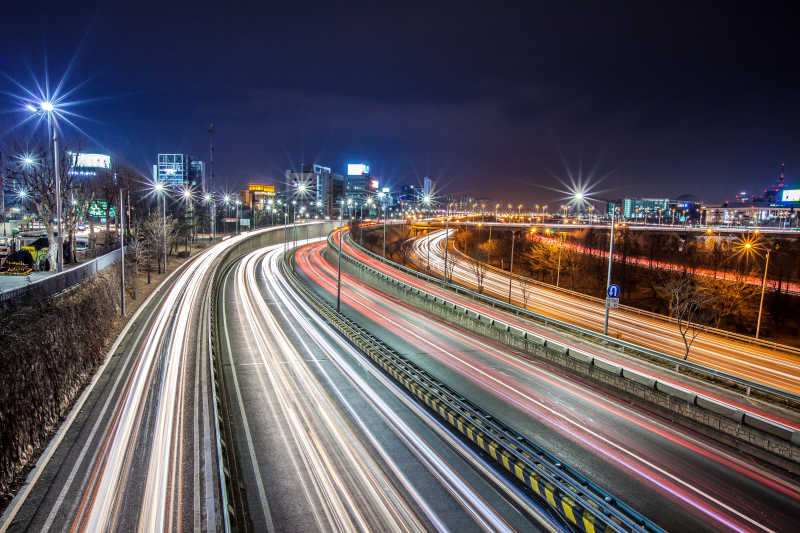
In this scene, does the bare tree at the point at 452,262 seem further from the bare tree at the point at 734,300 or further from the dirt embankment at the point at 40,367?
the dirt embankment at the point at 40,367

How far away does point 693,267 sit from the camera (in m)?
53.8

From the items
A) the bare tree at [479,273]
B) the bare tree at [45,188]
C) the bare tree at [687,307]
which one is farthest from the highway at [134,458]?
the bare tree at [479,273]

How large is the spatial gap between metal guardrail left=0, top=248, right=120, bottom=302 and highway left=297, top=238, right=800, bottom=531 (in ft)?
56.2

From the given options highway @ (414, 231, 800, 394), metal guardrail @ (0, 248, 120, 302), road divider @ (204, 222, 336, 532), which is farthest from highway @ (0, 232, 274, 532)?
highway @ (414, 231, 800, 394)

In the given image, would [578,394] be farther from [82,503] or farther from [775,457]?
[82,503]

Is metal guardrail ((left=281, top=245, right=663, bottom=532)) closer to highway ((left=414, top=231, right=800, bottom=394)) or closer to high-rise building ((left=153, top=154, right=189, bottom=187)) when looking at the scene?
highway ((left=414, top=231, right=800, bottom=394))

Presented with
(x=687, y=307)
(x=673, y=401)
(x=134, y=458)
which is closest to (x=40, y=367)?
(x=134, y=458)

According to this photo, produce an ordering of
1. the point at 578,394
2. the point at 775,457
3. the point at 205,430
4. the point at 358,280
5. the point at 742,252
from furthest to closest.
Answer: the point at 742,252 < the point at 358,280 < the point at 578,394 < the point at 205,430 < the point at 775,457

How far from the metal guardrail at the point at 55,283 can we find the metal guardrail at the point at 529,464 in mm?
15004

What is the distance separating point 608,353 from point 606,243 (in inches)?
2319

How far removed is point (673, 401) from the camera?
615 inches

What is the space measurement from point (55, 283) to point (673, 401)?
2707 centimetres

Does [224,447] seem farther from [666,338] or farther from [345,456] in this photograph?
[666,338]

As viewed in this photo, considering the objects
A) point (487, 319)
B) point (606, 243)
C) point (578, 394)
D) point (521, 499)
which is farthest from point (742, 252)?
point (521, 499)
